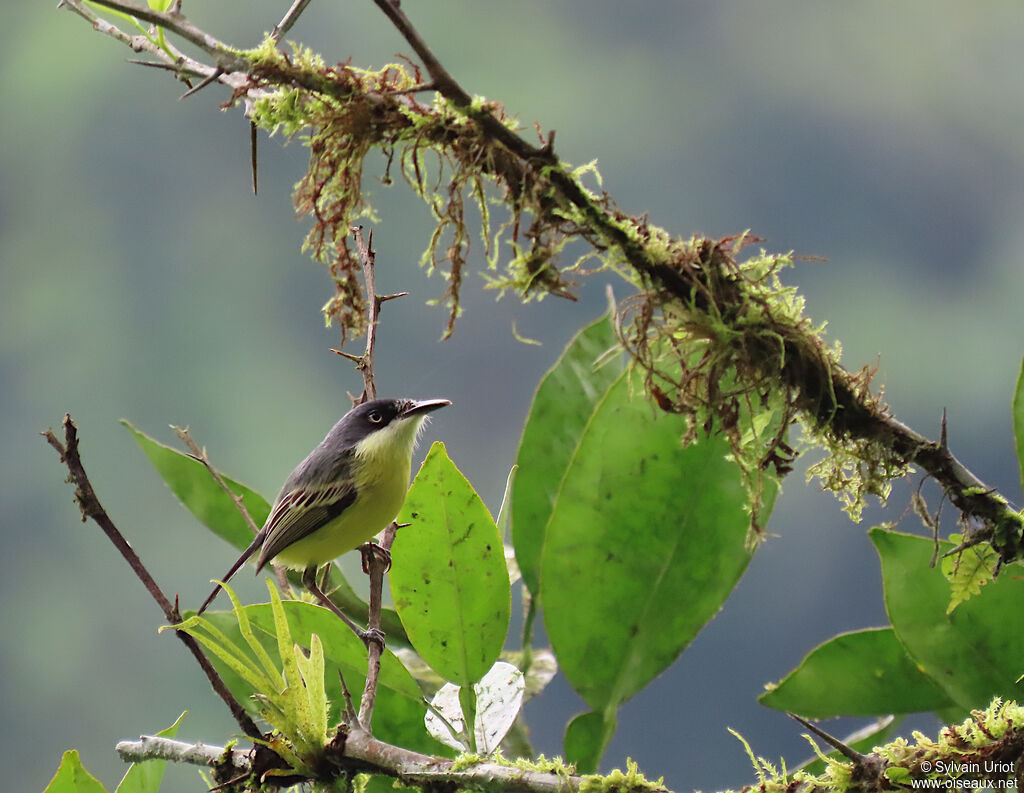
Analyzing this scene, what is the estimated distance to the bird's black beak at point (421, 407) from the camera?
5.95ft

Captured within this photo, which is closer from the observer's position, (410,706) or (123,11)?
(123,11)

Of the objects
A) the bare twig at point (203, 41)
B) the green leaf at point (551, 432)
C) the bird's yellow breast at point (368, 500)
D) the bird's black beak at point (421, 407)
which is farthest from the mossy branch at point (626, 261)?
the bird's yellow breast at point (368, 500)

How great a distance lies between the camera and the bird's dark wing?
1.73 metres

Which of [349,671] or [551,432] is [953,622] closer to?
[551,432]

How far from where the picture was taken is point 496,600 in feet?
3.37

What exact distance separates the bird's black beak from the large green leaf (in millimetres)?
677

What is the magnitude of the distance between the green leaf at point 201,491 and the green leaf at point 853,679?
0.76 metres

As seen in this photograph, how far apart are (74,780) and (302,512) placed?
0.87 meters

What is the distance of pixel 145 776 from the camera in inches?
43.2

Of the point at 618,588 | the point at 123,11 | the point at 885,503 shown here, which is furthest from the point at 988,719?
the point at 123,11

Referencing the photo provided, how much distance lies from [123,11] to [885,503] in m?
0.85

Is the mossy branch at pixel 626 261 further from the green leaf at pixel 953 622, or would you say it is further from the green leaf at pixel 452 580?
the green leaf at pixel 452 580

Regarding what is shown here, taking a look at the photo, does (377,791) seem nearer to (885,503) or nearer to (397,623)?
(397,623)

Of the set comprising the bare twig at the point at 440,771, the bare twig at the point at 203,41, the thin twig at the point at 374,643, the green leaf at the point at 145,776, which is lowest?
the green leaf at the point at 145,776
